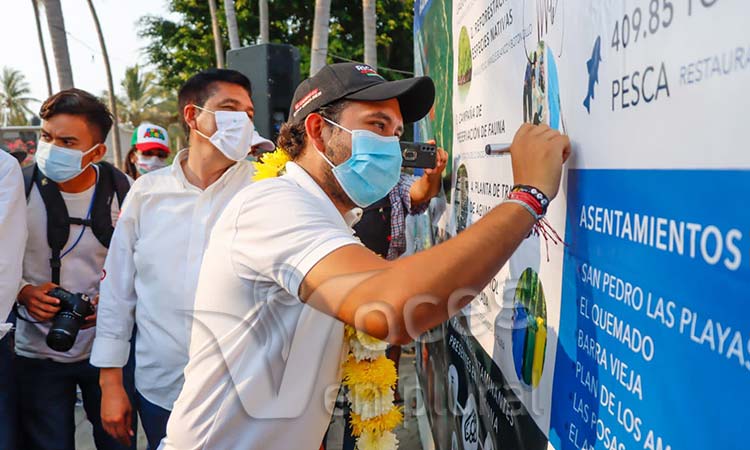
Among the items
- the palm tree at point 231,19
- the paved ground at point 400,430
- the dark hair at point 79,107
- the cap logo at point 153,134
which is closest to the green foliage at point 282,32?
the palm tree at point 231,19

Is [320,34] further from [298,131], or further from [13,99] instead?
[13,99]

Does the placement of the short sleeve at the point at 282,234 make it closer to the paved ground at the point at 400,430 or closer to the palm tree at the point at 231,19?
the paved ground at the point at 400,430

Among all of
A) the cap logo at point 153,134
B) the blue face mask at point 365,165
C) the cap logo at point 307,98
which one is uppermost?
the cap logo at point 153,134

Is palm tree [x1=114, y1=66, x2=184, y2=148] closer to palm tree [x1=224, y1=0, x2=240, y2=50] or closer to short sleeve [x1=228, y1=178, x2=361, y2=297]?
palm tree [x1=224, y1=0, x2=240, y2=50]

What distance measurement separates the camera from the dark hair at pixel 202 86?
2682 mm

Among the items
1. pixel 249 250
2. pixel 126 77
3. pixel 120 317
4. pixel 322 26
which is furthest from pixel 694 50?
pixel 126 77

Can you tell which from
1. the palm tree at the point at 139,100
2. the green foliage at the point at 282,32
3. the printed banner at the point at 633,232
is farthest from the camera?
the palm tree at the point at 139,100

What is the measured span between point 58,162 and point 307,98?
1.69 m

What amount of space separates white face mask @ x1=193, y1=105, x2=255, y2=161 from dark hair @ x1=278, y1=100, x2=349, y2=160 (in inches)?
29.8

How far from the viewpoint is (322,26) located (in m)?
7.28

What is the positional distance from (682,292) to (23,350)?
2.78 meters

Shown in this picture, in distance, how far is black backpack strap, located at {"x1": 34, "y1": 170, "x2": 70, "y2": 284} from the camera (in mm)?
2650

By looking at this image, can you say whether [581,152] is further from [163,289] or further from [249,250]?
[163,289]

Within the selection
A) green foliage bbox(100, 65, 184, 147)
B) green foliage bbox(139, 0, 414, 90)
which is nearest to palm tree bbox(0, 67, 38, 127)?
green foliage bbox(100, 65, 184, 147)
